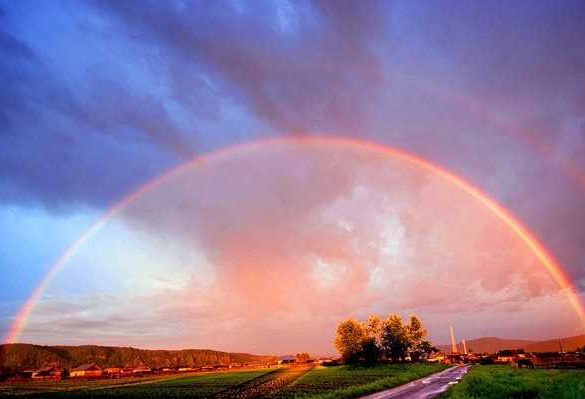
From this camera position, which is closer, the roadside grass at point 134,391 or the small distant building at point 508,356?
the roadside grass at point 134,391

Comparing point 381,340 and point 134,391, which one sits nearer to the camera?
point 134,391

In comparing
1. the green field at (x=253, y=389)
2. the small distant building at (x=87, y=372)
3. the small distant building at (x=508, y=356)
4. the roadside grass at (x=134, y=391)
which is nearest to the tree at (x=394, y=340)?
the small distant building at (x=508, y=356)

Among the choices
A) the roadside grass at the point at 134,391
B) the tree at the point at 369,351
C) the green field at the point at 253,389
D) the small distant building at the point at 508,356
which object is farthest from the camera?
the small distant building at the point at 508,356

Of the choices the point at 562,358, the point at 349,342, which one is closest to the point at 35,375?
the point at 349,342

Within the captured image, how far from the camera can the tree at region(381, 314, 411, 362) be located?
115562 mm

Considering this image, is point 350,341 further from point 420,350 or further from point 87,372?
point 87,372

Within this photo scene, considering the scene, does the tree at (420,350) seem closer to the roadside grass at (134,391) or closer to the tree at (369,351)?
the tree at (369,351)

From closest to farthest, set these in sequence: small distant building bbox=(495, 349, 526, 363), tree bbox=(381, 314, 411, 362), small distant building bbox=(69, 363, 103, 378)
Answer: tree bbox=(381, 314, 411, 362)
small distant building bbox=(495, 349, 526, 363)
small distant building bbox=(69, 363, 103, 378)

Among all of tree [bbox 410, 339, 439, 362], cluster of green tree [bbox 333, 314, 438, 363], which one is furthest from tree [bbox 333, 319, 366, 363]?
tree [bbox 410, 339, 439, 362]

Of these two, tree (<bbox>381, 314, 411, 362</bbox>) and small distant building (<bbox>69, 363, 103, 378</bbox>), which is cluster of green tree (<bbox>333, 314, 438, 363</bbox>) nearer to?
tree (<bbox>381, 314, 411, 362</bbox>)

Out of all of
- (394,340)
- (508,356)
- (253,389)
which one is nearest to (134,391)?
(253,389)

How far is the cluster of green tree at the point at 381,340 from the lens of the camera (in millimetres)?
105438

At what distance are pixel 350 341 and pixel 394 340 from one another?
1680 centimetres

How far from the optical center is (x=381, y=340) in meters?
114
